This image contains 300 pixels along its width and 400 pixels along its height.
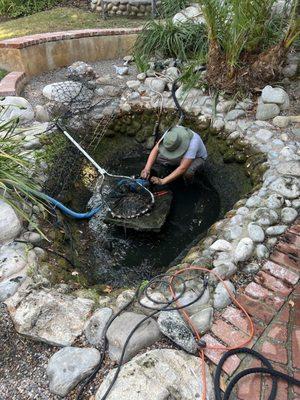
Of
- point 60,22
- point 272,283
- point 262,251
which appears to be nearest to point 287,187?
point 262,251

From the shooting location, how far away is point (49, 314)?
254cm

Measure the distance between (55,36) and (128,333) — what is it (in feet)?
15.8

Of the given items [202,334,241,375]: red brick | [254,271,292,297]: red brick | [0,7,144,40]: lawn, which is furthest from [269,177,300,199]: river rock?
[0,7,144,40]: lawn

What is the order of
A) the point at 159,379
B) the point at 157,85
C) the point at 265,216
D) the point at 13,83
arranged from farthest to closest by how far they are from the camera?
the point at 157,85 → the point at 13,83 → the point at 265,216 → the point at 159,379

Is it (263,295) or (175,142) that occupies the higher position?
(175,142)

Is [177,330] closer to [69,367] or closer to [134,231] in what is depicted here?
[69,367]

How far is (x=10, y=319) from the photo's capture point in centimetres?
258

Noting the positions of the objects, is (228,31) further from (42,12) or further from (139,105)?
(42,12)

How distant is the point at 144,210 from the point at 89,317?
1543 mm

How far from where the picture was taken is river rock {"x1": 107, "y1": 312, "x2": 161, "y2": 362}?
7.61 ft

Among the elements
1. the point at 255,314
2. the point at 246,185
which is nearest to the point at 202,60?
the point at 246,185

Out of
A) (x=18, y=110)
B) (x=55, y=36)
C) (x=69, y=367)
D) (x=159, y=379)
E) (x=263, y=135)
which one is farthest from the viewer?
(x=55, y=36)

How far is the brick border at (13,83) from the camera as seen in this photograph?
4.73m

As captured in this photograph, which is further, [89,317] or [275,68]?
[275,68]
